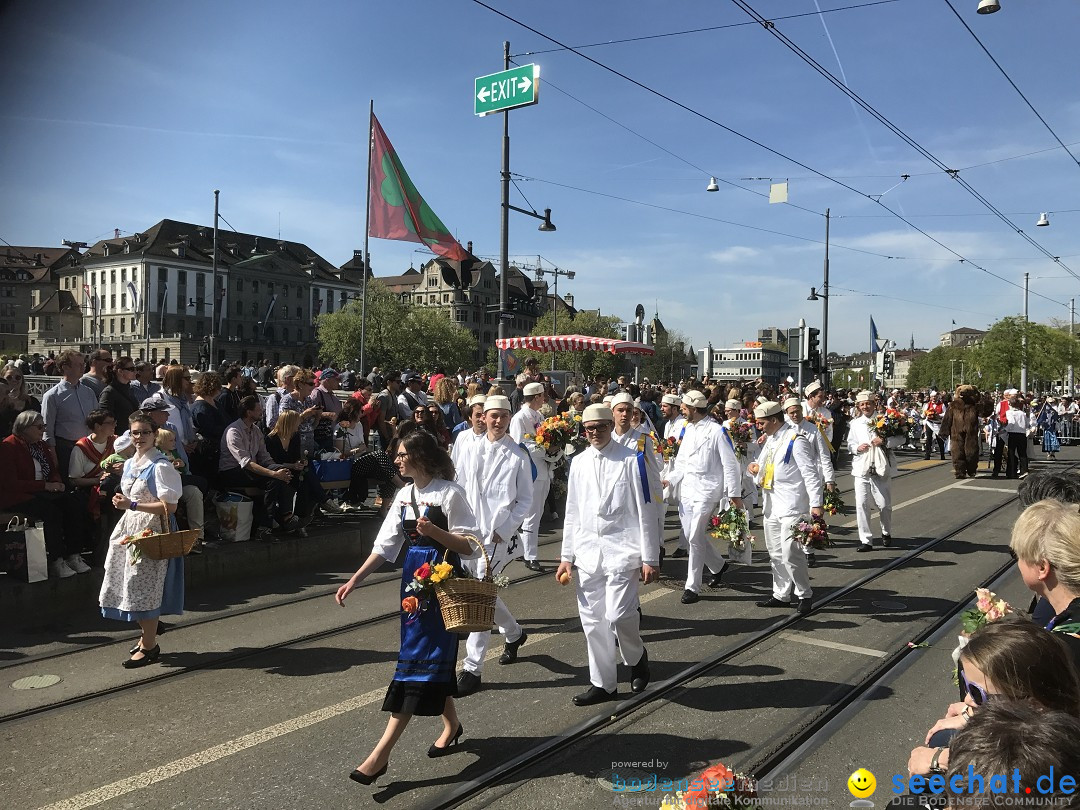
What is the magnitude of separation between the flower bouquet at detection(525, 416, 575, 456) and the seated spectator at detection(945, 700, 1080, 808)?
8.41 m

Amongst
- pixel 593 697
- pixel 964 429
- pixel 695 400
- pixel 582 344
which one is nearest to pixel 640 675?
pixel 593 697

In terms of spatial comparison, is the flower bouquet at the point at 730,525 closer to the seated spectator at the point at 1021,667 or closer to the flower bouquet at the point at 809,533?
the flower bouquet at the point at 809,533

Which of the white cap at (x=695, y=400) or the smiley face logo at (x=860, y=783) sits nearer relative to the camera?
the smiley face logo at (x=860, y=783)

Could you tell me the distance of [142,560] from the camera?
20.0 feet

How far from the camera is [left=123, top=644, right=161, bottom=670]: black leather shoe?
6046 mm

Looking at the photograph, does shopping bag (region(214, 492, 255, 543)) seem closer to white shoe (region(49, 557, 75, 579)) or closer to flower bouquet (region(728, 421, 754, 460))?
Result: white shoe (region(49, 557, 75, 579))

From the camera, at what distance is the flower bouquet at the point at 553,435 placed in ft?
33.6

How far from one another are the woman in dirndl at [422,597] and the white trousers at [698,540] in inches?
153

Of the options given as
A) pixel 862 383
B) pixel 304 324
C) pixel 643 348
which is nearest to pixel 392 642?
pixel 643 348

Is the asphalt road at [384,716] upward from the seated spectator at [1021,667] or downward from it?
downward

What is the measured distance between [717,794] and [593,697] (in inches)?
119

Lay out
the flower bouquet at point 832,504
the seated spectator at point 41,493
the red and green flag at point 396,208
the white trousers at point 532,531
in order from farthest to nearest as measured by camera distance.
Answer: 1. the red and green flag at point 396,208
2. the flower bouquet at point 832,504
3. the white trousers at point 532,531
4. the seated spectator at point 41,493

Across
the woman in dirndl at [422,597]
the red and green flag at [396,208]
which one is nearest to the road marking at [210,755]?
the woman in dirndl at [422,597]

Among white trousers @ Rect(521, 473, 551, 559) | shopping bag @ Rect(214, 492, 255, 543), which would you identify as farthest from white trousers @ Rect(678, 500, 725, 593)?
shopping bag @ Rect(214, 492, 255, 543)
